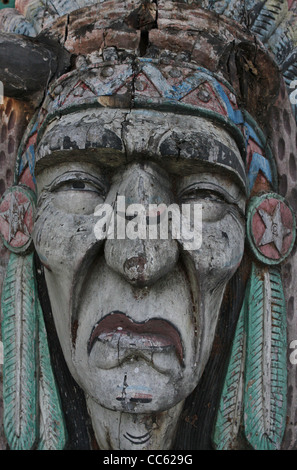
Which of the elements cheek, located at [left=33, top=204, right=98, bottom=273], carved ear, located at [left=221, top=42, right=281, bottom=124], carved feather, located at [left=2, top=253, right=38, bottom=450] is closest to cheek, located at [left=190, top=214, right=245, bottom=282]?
cheek, located at [left=33, top=204, right=98, bottom=273]

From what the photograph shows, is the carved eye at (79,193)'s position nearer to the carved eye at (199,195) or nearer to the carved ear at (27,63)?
the carved eye at (199,195)

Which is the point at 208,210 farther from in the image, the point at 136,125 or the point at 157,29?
the point at 157,29

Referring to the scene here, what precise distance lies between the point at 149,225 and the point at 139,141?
204 mm

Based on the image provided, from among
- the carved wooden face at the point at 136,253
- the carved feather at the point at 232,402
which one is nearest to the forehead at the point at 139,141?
the carved wooden face at the point at 136,253

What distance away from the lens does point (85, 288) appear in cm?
148

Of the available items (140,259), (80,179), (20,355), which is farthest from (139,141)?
(20,355)

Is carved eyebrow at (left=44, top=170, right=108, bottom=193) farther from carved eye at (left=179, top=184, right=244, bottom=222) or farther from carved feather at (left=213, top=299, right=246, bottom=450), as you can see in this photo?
carved feather at (left=213, top=299, right=246, bottom=450)

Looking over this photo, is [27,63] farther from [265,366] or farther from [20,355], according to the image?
[265,366]

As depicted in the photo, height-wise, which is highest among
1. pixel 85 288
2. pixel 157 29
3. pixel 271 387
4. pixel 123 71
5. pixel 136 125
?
pixel 157 29

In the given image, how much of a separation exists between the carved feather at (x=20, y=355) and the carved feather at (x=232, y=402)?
488 millimetres

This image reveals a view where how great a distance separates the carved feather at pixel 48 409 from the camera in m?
1.66

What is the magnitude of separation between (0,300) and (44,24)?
2.59 feet

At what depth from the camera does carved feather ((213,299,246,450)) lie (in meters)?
1.66
